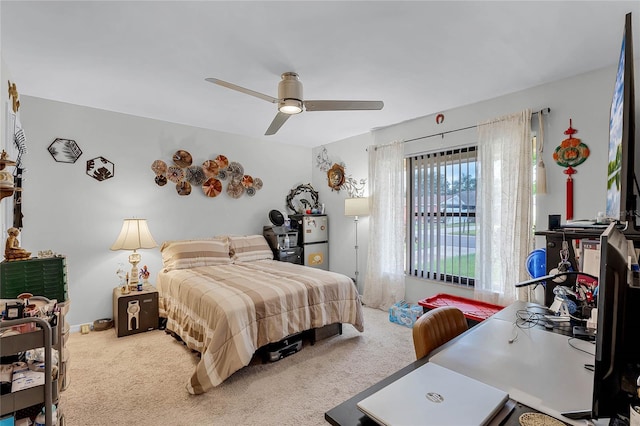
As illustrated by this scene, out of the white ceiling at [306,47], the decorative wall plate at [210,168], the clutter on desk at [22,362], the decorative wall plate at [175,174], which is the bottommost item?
the clutter on desk at [22,362]

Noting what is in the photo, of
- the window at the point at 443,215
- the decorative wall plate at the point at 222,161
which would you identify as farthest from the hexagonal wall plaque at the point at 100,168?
the window at the point at 443,215

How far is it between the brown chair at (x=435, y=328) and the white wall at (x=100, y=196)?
358cm

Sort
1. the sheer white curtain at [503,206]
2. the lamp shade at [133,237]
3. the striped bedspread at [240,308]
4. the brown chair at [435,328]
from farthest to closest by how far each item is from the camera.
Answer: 1. the lamp shade at [133,237]
2. the sheer white curtain at [503,206]
3. the striped bedspread at [240,308]
4. the brown chair at [435,328]

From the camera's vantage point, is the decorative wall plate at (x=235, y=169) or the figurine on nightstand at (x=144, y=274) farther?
the decorative wall plate at (x=235, y=169)

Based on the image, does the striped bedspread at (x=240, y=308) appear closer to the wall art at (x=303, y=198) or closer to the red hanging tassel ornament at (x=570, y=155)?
the wall art at (x=303, y=198)

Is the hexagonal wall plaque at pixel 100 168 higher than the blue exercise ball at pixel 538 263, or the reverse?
the hexagonal wall plaque at pixel 100 168

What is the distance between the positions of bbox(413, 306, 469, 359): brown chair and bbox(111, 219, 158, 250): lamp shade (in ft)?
10.5

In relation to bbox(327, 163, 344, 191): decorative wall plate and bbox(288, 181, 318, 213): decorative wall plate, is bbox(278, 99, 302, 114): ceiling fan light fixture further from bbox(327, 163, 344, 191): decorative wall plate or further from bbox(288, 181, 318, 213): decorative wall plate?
bbox(288, 181, 318, 213): decorative wall plate

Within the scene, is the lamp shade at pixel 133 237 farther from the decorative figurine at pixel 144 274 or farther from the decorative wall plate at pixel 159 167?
the decorative wall plate at pixel 159 167

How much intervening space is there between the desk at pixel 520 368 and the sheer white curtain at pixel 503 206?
1.74m

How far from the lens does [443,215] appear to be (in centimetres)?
369

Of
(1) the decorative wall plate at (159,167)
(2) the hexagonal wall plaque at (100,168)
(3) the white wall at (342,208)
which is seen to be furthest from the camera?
(3) the white wall at (342,208)

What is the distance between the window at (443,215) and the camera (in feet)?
11.3

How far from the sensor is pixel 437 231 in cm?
375
